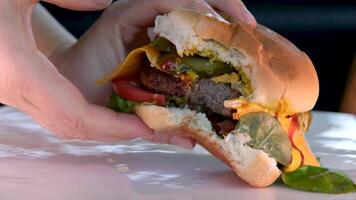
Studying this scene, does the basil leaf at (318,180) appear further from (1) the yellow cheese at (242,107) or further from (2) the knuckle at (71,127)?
(2) the knuckle at (71,127)

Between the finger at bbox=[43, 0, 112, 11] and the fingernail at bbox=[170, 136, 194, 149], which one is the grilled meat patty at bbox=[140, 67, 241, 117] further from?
the finger at bbox=[43, 0, 112, 11]

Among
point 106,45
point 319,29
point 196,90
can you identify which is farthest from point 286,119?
point 319,29

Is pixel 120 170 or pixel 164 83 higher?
pixel 164 83

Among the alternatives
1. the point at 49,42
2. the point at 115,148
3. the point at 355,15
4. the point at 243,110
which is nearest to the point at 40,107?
the point at 115,148

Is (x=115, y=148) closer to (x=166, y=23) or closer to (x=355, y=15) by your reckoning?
(x=166, y=23)

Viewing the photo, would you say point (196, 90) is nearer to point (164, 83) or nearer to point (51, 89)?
point (164, 83)
